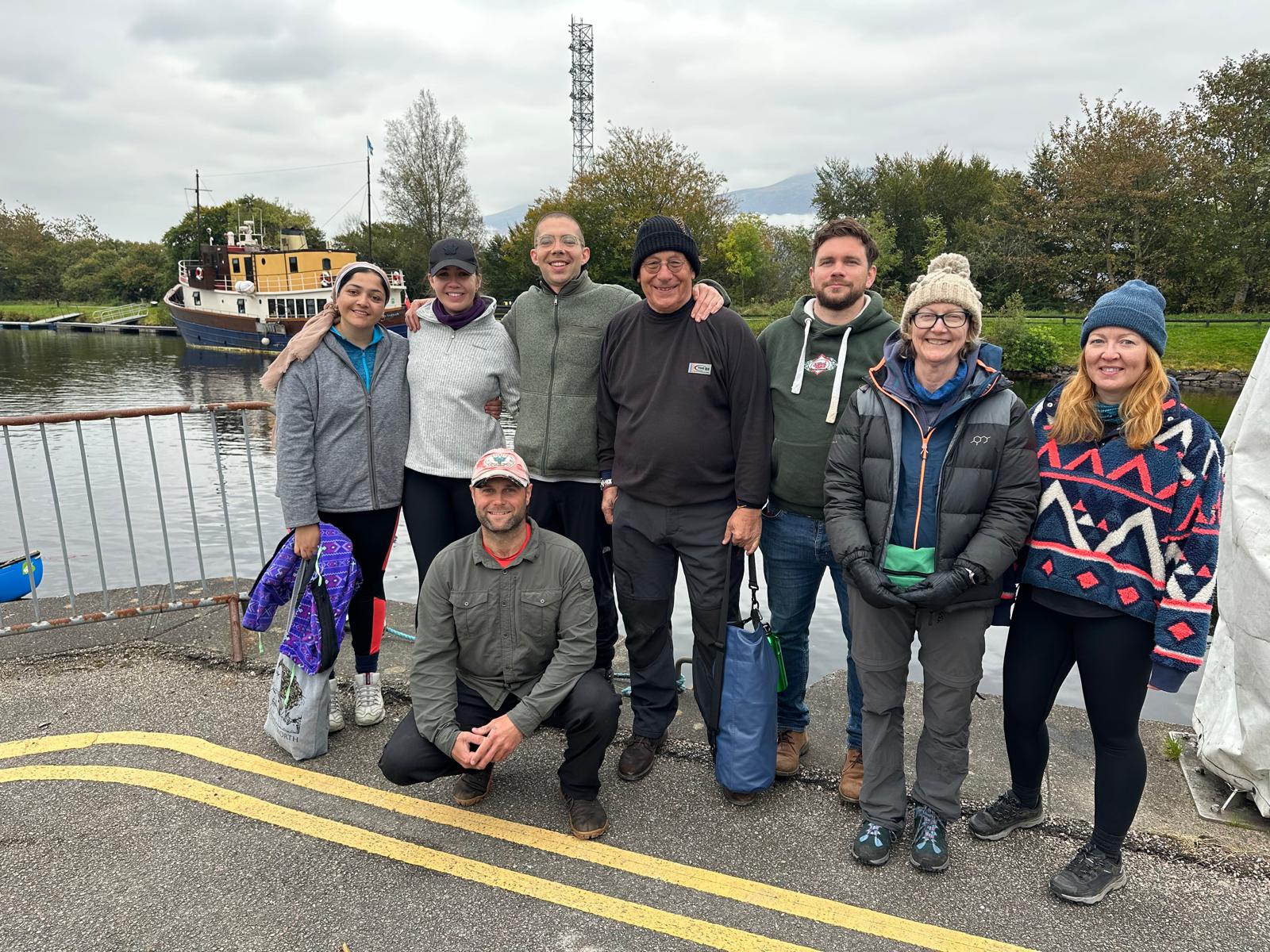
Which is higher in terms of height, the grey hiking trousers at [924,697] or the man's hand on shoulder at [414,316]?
the man's hand on shoulder at [414,316]

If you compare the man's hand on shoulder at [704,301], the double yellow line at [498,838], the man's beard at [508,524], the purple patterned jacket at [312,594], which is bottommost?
the double yellow line at [498,838]

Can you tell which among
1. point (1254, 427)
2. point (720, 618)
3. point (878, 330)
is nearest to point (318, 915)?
point (720, 618)

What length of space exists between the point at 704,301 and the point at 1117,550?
184 cm

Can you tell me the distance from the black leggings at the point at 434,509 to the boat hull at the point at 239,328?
34.0 meters

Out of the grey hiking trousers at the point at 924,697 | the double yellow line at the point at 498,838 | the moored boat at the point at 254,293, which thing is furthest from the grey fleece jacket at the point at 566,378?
the moored boat at the point at 254,293

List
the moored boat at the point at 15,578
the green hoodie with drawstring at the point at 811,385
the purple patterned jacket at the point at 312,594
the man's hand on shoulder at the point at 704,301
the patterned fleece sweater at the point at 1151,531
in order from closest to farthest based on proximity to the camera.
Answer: the patterned fleece sweater at the point at 1151,531
the green hoodie with drawstring at the point at 811,385
the man's hand on shoulder at the point at 704,301
the purple patterned jacket at the point at 312,594
the moored boat at the point at 15,578

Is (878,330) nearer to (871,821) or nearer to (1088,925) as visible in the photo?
(871,821)

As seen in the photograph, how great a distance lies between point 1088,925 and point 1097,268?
37.7 metres

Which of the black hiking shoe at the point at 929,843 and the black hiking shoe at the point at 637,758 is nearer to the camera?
the black hiking shoe at the point at 929,843

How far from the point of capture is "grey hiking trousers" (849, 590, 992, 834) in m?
2.89

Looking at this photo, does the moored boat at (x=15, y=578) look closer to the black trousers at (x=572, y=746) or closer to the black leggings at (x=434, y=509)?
the black leggings at (x=434, y=509)

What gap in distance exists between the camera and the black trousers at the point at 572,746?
121 inches

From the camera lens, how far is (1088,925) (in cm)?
261

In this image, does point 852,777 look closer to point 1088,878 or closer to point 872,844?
point 872,844
